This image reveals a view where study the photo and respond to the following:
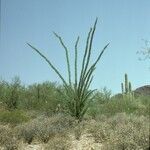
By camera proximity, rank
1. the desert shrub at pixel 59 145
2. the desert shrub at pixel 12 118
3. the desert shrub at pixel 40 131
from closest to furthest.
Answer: the desert shrub at pixel 59 145
the desert shrub at pixel 40 131
the desert shrub at pixel 12 118

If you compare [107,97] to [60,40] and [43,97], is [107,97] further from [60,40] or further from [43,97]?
[60,40]

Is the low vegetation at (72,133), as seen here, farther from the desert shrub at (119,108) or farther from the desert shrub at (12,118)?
the desert shrub at (119,108)

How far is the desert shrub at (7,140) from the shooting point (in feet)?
35.1

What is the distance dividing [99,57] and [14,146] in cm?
638

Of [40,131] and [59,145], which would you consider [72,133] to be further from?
[59,145]

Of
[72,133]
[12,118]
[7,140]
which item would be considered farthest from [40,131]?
[12,118]

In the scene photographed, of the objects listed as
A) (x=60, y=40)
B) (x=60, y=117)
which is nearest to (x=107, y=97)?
(x=60, y=40)

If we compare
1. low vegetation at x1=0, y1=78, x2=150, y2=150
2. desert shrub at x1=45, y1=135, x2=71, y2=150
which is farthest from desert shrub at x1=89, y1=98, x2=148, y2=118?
desert shrub at x1=45, y1=135, x2=71, y2=150

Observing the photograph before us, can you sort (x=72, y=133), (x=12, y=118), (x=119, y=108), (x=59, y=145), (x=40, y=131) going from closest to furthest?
(x=59, y=145)
(x=40, y=131)
(x=72, y=133)
(x=12, y=118)
(x=119, y=108)

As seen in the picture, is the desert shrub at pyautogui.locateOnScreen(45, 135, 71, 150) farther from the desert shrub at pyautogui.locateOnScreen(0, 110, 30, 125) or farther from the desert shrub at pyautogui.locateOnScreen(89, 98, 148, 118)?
the desert shrub at pyautogui.locateOnScreen(89, 98, 148, 118)

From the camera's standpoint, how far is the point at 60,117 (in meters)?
14.7

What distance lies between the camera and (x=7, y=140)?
36.9ft

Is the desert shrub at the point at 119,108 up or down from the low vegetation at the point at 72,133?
up

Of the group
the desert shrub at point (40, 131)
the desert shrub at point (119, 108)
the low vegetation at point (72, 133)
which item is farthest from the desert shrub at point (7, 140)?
the desert shrub at point (119, 108)
